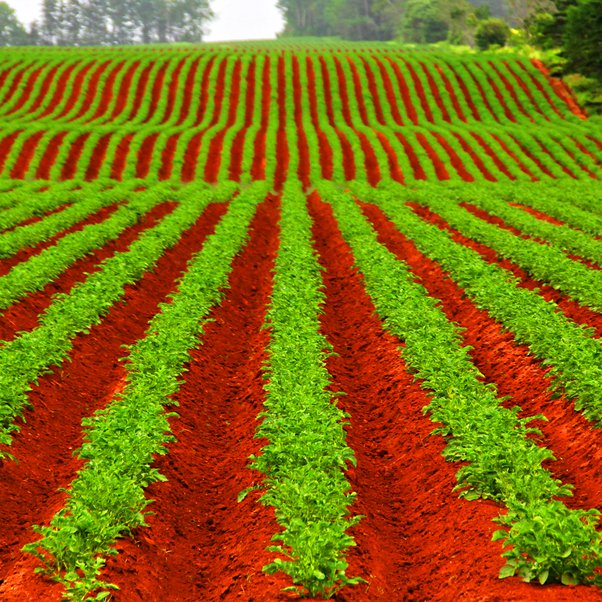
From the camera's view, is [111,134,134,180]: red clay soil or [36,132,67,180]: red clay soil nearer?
[36,132,67,180]: red clay soil

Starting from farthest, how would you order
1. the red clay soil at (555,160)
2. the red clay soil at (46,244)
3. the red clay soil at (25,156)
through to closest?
the red clay soil at (555,160), the red clay soil at (25,156), the red clay soil at (46,244)

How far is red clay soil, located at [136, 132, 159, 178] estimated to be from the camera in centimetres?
3522

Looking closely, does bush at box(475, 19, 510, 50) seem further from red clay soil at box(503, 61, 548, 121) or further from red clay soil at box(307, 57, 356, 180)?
red clay soil at box(307, 57, 356, 180)

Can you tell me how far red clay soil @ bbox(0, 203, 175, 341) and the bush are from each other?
63.8 metres

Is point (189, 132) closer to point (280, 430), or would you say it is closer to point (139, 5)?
point (280, 430)

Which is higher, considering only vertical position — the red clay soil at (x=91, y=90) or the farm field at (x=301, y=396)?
the red clay soil at (x=91, y=90)

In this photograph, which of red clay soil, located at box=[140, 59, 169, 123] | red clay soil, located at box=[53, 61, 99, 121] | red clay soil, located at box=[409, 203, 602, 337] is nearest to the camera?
red clay soil, located at box=[409, 203, 602, 337]

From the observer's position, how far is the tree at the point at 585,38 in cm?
4366

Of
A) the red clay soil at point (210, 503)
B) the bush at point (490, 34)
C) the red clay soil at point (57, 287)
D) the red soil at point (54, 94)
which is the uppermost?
the bush at point (490, 34)

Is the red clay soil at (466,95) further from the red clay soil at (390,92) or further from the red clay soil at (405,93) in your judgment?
the red clay soil at (390,92)

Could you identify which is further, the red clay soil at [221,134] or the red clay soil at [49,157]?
the red clay soil at [221,134]

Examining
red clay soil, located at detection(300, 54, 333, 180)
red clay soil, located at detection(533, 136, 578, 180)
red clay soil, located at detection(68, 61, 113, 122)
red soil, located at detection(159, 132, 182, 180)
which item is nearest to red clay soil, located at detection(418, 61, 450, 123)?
red clay soil, located at detection(533, 136, 578, 180)

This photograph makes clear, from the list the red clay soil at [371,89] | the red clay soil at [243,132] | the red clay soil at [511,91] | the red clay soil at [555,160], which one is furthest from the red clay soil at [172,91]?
the red clay soil at [511,91]

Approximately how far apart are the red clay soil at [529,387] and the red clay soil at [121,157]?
25549 millimetres
